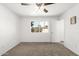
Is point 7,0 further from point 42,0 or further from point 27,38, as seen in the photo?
point 27,38

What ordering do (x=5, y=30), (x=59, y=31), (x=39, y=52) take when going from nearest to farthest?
(x=5, y=30) < (x=39, y=52) < (x=59, y=31)

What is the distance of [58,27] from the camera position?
25.1ft

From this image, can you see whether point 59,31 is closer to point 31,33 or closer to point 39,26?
point 39,26

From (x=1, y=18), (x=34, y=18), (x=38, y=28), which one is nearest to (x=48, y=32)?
(x=38, y=28)

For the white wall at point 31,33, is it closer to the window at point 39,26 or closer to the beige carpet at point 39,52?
the window at point 39,26

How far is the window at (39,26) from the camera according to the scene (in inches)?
303

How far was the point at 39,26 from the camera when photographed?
7.70 metres

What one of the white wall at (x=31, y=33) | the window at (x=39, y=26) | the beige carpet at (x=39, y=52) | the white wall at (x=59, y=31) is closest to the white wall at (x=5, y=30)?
the beige carpet at (x=39, y=52)

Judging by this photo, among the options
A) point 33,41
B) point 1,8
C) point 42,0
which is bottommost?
point 33,41

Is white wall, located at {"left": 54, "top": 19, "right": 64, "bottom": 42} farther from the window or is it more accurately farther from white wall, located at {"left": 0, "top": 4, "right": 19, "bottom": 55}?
white wall, located at {"left": 0, "top": 4, "right": 19, "bottom": 55}

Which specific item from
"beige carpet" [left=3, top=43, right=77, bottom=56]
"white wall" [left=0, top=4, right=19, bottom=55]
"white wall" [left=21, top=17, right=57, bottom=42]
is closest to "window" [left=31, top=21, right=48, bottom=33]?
"white wall" [left=21, top=17, right=57, bottom=42]

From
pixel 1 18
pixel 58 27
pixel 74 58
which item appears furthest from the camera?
pixel 58 27

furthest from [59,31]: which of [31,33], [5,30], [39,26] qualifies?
[5,30]

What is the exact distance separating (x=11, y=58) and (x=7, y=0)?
1.22ft
